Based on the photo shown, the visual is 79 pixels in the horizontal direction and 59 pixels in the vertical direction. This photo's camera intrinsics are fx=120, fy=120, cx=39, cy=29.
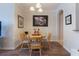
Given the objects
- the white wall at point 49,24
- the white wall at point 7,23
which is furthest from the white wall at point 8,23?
the white wall at point 49,24

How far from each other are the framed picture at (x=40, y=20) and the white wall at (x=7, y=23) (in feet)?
11.9

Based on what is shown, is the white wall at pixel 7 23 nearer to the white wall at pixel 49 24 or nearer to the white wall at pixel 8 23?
the white wall at pixel 8 23

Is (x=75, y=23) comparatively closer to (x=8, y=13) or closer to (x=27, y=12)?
(x=8, y=13)

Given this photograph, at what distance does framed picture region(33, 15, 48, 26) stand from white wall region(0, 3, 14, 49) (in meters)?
3.64

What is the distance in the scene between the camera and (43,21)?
372 inches

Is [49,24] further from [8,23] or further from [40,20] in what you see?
[8,23]

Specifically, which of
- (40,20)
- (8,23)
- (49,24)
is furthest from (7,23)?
(49,24)

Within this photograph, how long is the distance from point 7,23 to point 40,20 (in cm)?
391

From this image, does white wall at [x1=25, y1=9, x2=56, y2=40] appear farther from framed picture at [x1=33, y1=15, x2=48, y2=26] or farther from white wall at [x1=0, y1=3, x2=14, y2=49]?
white wall at [x1=0, y1=3, x2=14, y2=49]

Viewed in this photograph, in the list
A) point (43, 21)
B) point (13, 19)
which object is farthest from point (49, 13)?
point (13, 19)

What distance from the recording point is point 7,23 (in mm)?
5945

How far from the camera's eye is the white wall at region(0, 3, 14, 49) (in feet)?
19.4

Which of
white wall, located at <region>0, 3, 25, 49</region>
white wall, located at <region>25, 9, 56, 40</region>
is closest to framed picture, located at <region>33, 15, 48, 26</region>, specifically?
white wall, located at <region>25, 9, 56, 40</region>

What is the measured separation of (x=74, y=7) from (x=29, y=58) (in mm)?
3989
